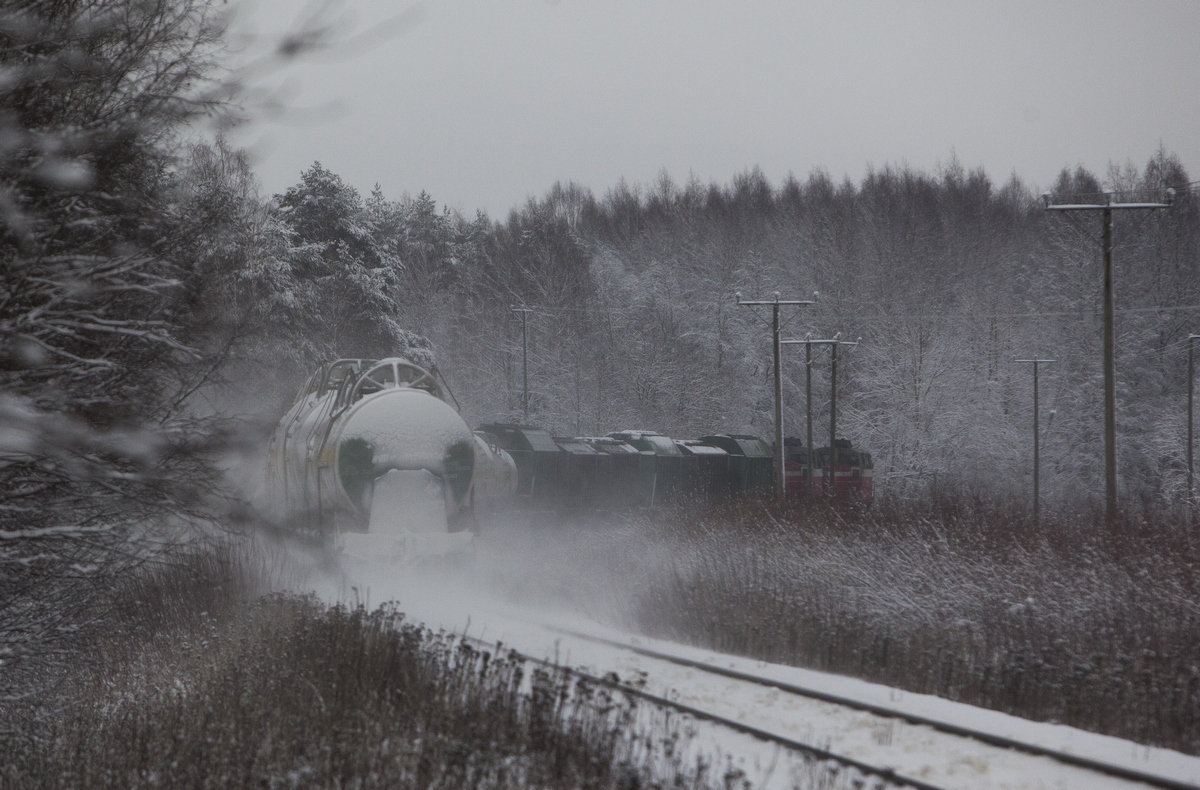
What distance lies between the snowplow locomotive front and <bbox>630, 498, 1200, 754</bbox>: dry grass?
306 cm

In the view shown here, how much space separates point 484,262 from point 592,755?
62.9 meters

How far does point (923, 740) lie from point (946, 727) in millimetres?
227

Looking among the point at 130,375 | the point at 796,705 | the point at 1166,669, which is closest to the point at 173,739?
the point at 130,375

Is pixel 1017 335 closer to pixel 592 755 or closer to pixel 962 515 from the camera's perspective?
pixel 962 515

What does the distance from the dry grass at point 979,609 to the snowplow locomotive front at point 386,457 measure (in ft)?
10.1

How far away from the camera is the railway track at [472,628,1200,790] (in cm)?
586

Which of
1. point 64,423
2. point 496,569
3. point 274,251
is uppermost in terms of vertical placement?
point 274,251

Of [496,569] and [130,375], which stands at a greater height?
[130,375]

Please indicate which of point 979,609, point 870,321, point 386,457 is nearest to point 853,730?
point 979,609

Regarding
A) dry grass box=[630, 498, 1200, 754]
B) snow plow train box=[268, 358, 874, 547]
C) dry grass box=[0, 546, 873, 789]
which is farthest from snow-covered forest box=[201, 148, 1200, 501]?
dry grass box=[0, 546, 873, 789]

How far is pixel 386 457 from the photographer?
553 inches

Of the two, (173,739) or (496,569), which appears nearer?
(173,739)

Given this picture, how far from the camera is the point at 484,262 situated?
67500 millimetres

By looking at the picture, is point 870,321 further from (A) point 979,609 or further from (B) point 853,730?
(B) point 853,730
